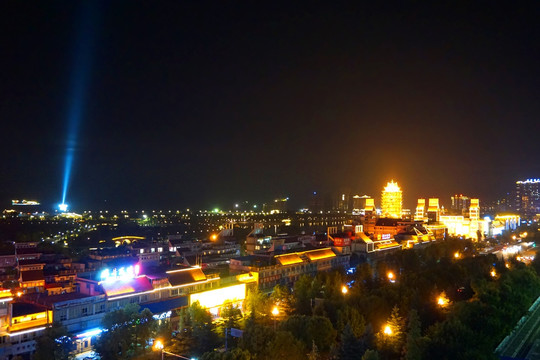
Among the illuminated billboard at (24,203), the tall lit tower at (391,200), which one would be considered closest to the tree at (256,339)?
the tall lit tower at (391,200)

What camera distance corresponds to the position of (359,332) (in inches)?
455

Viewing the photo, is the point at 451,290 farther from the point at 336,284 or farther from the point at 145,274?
the point at 145,274

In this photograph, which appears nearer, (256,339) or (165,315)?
(256,339)

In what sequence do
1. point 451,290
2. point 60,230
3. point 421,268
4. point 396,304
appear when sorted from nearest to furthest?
point 396,304
point 451,290
point 421,268
point 60,230

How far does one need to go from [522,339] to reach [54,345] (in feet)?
43.6

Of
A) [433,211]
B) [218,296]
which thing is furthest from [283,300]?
[433,211]

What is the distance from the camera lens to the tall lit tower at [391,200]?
187ft

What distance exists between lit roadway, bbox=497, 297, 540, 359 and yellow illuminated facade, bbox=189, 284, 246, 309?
8698 mm

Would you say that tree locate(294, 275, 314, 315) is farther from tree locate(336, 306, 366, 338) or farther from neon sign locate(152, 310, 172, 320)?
neon sign locate(152, 310, 172, 320)

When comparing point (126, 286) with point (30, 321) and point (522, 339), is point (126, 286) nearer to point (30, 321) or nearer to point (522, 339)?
point (30, 321)

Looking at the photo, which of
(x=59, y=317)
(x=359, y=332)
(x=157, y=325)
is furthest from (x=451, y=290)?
(x=59, y=317)

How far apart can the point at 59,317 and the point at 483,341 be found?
1084 cm

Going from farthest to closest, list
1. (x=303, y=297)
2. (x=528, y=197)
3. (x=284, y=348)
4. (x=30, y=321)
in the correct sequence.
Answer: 1. (x=528, y=197)
2. (x=303, y=297)
3. (x=30, y=321)
4. (x=284, y=348)

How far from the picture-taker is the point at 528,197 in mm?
83812
